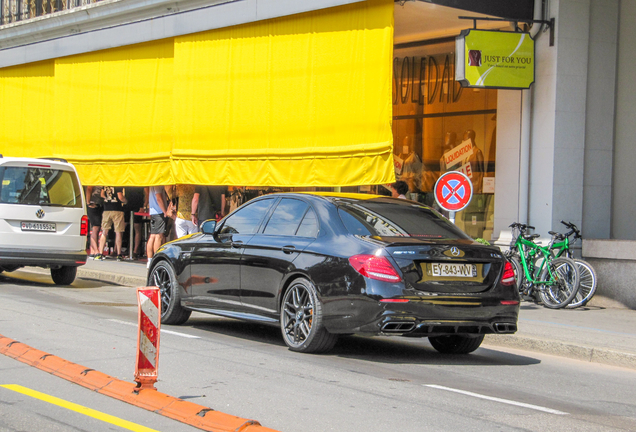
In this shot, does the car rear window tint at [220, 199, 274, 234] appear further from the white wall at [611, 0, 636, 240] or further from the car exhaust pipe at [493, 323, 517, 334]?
the white wall at [611, 0, 636, 240]

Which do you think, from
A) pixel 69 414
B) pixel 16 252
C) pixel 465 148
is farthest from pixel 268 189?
pixel 69 414

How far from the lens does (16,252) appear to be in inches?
538

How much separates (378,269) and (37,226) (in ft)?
27.1

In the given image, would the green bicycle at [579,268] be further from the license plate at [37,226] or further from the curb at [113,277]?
the license plate at [37,226]

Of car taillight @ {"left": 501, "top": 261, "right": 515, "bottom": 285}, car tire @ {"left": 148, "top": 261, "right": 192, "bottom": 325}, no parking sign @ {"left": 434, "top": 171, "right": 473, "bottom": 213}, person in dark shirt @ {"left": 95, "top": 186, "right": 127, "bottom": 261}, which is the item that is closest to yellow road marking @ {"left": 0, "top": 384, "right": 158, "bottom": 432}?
car tire @ {"left": 148, "top": 261, "right": 192, "bottom": 325}

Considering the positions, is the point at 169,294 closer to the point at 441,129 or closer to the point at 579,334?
the point at 579,334

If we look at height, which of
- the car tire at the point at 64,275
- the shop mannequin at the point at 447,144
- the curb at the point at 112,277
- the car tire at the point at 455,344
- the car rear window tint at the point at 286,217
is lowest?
the curb at the point at 112,277

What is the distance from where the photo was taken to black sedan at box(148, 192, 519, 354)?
7.50 meters

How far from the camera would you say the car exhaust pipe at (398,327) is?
739 cm

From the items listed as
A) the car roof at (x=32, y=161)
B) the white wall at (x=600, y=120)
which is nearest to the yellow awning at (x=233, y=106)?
the white wall at (x=600, y=120)

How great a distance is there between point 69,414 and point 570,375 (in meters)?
4.68

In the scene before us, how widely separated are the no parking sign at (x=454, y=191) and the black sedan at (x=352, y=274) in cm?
282

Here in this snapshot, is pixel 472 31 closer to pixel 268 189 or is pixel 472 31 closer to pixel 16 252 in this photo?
pixel 268 189

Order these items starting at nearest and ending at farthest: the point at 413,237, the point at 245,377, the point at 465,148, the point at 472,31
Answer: the point at 245,377, the point at 413,237, the point at 472,31, the point at 465,148
